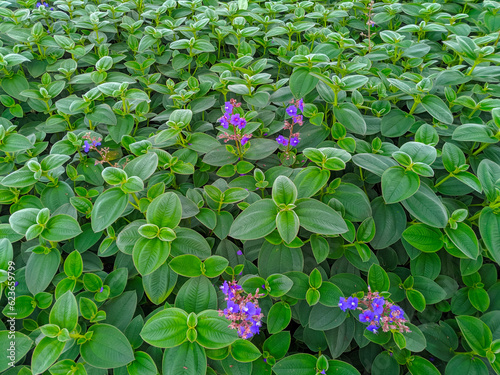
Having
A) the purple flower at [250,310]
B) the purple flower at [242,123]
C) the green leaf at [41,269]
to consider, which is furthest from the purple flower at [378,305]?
the green leaf at [41,269]

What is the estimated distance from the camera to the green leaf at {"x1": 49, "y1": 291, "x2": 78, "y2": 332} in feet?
3.92

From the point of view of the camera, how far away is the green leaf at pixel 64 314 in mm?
1195

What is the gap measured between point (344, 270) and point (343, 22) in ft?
7.63

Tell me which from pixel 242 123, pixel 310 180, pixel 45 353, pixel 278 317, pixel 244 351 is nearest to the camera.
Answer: pixel 45 353

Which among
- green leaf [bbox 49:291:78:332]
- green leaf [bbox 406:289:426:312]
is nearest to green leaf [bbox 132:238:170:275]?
green leaf [bbox 49:291:78:332]

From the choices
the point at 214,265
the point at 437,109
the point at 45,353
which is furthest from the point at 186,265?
the point at 437,109

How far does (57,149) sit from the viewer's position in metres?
1.83

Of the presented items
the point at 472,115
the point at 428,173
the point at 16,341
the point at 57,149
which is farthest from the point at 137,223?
the point at 472,115

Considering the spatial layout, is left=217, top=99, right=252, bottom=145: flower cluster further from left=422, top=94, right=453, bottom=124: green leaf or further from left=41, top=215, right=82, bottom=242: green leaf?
left=422, top=94, right=453, bottom=124: green leaf

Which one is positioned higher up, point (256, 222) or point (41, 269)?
point (256, 222)

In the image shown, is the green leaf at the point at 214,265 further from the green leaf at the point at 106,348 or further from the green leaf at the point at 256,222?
the green leaf at the point at 106,348

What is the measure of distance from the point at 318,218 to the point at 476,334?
792mm

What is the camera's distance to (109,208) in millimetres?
1381

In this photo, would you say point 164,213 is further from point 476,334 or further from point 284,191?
point 476,334
